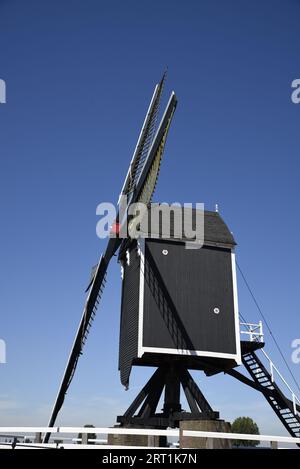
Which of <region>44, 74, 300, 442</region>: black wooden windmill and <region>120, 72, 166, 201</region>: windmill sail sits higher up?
<region>120, 72, 166, 201</region>: windmill sail

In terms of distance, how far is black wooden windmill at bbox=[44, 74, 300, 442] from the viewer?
18.0 meters

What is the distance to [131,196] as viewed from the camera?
68.5ft

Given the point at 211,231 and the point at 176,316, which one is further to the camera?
the point at 211,231

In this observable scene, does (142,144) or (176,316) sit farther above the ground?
(142,144)

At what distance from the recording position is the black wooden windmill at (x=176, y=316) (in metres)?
18.0

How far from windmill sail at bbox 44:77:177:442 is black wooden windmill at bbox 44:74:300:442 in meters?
0.05

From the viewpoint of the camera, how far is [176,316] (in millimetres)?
18344

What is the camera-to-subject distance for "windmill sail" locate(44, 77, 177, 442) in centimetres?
1898

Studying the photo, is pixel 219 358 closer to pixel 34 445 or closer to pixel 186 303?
pixel 186 303

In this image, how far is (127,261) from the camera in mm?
20984

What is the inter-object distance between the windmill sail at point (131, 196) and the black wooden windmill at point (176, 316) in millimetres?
46

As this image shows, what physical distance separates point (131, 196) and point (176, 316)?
590 cm

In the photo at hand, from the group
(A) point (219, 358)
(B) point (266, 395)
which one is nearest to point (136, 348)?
(A) point (219, 358)

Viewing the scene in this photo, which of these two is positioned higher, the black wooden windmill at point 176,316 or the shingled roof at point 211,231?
the shingled roof at point 211,231
